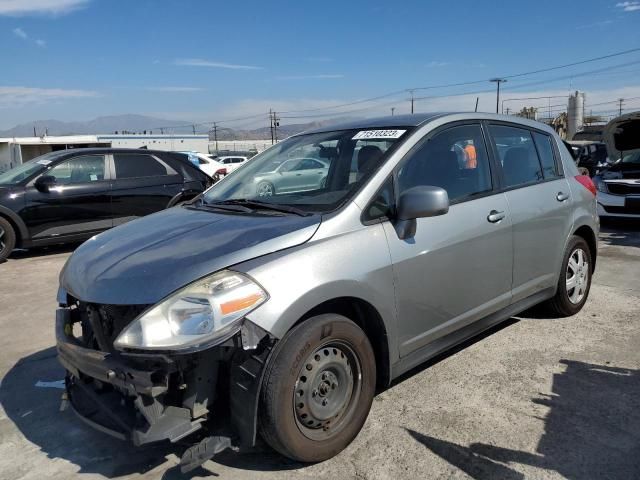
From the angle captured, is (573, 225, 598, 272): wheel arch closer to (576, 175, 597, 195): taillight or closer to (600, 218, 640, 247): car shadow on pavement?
(576, 175, 597, 195): taillight

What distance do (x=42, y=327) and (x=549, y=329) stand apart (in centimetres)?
450

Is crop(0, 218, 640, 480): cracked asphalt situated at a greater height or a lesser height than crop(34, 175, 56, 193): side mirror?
lesser

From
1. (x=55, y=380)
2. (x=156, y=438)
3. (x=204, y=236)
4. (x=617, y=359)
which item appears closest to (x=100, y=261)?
(x=204, y=236)

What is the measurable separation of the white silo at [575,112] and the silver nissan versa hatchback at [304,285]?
71161 mm

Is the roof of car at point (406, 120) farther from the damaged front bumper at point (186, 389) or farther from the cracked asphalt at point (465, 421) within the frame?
the damaged front bumper at point (186, 389)

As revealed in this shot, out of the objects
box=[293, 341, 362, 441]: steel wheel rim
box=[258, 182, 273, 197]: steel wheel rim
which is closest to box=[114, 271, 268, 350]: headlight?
box=[293, 341, 362, 441]: steel wheel rim

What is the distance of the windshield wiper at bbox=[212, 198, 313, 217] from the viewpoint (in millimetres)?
2995

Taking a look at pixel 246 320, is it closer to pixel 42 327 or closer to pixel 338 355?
pixel 338 355

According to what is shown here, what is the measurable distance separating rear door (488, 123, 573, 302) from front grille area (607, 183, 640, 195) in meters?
5.40

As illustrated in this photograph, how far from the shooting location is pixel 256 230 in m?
2.76

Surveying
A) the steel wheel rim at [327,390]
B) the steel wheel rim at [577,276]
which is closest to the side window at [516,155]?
the steel wheel rim at [577,276]

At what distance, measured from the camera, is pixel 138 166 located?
8836 millimetres

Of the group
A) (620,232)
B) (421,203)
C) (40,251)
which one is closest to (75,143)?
(40,251)

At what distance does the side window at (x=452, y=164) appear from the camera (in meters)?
3.29
